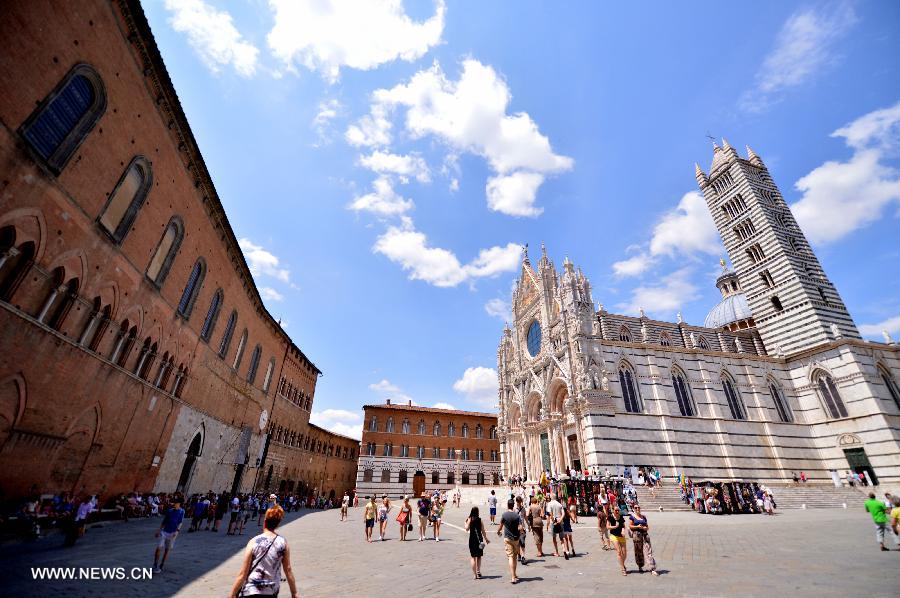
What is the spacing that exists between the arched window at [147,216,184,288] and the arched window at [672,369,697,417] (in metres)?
30.8

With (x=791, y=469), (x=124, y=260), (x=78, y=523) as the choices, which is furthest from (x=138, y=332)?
(x=791, y=469)

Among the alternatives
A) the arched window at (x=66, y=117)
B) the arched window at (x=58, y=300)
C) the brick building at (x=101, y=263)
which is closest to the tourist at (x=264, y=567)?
the brick building at (x=101, y=263)

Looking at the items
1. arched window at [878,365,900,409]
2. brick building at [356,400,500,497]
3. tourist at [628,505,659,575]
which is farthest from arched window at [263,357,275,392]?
arched window at [878,365,900,409]

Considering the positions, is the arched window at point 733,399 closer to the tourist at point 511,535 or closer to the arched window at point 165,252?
the tourist at point 511,535

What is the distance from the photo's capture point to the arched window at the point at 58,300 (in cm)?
1012

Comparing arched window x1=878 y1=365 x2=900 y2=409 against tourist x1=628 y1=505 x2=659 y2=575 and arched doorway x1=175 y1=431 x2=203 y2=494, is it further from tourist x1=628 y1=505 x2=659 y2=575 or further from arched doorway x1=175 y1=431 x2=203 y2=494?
arched doorway x1=175 y1=431 x2=203 y2=494

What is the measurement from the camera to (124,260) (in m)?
12.9

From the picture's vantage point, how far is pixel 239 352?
79.2ft

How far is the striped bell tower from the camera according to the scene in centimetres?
2977

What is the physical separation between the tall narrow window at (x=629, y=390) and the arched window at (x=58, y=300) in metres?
27.2

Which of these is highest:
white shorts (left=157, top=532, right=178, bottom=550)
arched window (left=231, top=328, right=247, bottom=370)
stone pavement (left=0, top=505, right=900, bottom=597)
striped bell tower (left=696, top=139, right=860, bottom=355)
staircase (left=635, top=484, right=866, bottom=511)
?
striped bell tower (left=696, top=139, right=860, bottom=355)

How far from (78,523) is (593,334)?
81.5ft

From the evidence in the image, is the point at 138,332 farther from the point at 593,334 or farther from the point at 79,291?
the point at 593,334

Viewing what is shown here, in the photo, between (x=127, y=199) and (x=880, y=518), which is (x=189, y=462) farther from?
(x=880, y=518)
